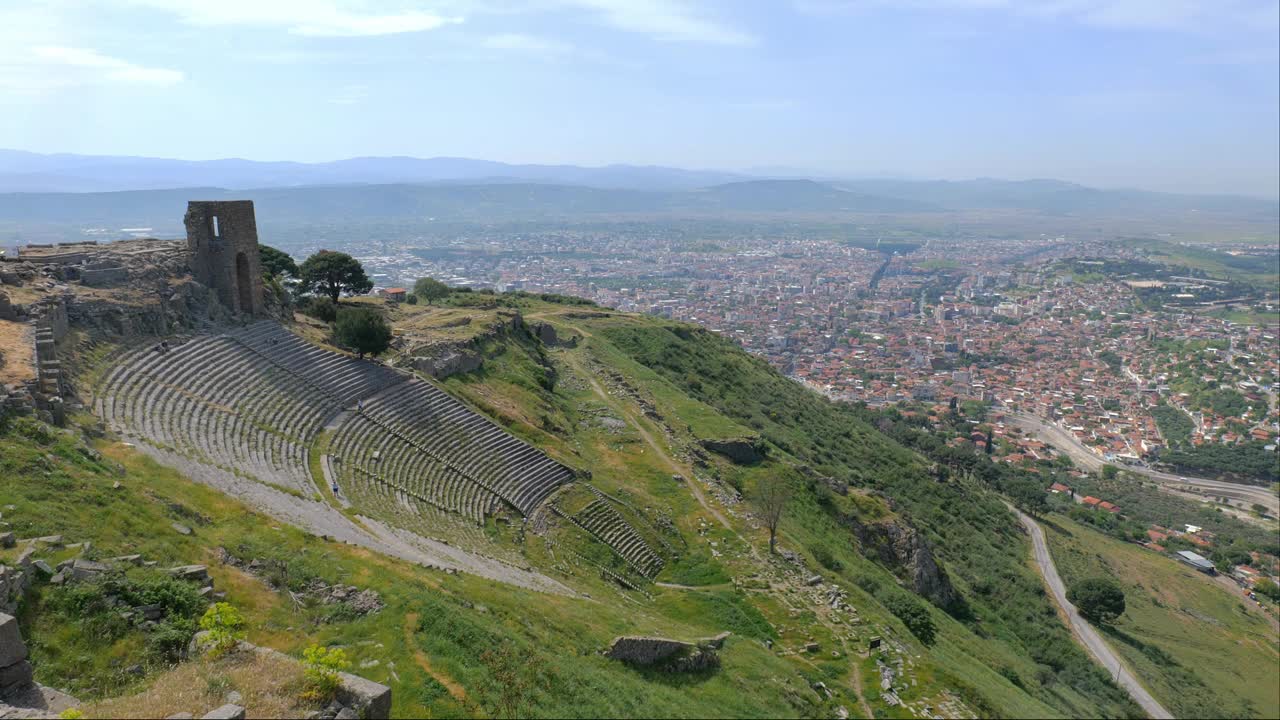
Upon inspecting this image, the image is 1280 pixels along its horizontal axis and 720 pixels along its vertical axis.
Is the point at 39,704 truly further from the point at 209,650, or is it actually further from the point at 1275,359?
the point at 1275,359

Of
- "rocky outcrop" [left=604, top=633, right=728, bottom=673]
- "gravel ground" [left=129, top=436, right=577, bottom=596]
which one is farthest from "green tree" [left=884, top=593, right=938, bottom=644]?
"gravel ground" [left=129, top=436, right=577, bottom=596]

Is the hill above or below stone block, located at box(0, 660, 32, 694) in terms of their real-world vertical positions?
below

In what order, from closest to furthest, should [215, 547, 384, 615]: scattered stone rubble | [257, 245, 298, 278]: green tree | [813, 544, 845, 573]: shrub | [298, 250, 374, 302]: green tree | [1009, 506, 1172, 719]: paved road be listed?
[215, 547, 384, 615]: scattered stone rubble → [813, 544, 845, 573]: shrub → [1009, 506, 1172, 719]: paved road → [298, 250, 374, 302]: green tree → [257, 245, 298, 278]: green tree

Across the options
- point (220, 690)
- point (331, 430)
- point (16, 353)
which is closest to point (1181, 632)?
point (331, 430)

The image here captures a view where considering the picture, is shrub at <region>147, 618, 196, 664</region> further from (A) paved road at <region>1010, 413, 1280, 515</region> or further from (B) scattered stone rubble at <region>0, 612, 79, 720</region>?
(A) paved road at <region>1010, 413, 1280, 515</region>

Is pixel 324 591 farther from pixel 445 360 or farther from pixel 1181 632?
pixel 1181 632

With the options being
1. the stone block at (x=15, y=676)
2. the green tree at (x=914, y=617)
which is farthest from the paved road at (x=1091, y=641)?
the stone block at (x=15, y=676)

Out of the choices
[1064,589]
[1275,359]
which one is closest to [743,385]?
[1064,589]
